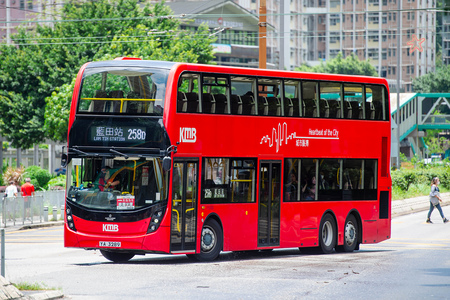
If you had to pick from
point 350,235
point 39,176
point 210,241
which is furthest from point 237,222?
point 39,176

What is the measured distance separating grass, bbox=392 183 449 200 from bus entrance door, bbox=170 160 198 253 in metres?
25.3

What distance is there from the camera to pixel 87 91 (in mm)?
16094

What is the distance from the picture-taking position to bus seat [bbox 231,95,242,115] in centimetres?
1716

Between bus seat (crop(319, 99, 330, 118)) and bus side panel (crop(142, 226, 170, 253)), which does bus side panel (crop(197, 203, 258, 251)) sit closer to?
bus side panel (crop(142, 226, 170, 253))

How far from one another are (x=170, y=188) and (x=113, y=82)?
7.86 feet

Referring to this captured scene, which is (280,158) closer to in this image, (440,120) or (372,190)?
(372,190)

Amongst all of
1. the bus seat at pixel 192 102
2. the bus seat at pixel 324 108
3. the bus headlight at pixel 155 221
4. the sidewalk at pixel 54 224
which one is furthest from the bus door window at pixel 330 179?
A: the sidewalk at pixel 54 224

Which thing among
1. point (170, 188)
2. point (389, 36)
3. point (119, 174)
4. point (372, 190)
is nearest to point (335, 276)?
point (170, 188)

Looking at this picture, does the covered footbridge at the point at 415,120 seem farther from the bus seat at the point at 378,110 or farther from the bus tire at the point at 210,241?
the bus tire at the point at 210,241

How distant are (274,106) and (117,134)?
4.07m

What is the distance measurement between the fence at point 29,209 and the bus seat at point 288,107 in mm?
14800

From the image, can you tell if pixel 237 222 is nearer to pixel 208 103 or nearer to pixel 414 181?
pixel 208 103

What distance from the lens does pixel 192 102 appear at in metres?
16.3

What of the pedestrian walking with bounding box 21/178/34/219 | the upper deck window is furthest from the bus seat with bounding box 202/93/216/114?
the pedestrian walking with bounding box 21/178/34/219
